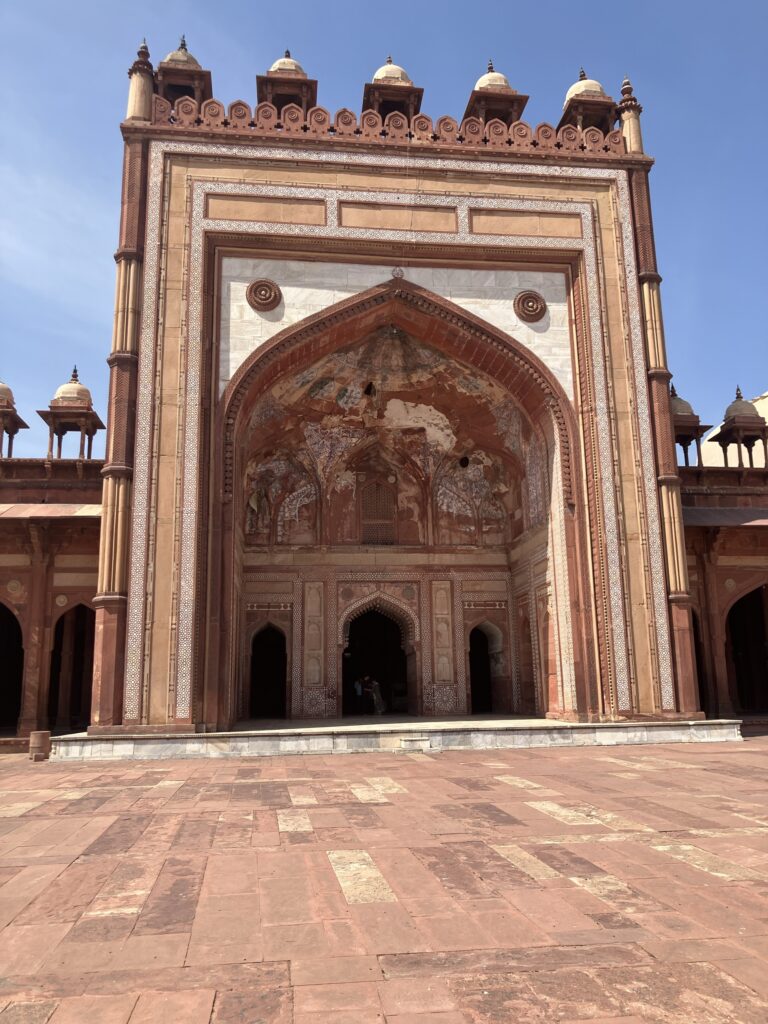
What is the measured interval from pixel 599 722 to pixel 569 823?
293 inches

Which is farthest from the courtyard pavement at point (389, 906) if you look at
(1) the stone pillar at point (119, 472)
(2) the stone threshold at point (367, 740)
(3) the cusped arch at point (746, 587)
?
(3) the cusped arch at point (746, 587)

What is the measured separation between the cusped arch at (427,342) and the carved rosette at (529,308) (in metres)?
0.52

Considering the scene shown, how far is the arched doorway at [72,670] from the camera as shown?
1528 cm

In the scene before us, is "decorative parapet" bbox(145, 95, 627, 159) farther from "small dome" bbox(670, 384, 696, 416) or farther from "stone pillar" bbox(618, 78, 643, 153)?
"small dome" bbox(670, 384, 696, 416)

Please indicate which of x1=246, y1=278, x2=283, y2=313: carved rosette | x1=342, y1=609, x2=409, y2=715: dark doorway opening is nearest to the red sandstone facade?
x1=246, y1=278, x2=283, y2=313: carved rosette

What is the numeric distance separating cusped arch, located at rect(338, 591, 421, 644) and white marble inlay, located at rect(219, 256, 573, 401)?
5.77 metres

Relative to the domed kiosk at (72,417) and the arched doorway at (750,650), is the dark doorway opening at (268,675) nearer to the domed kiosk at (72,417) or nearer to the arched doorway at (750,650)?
the domed kiosk at (72,417)

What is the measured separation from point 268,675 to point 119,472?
794cm

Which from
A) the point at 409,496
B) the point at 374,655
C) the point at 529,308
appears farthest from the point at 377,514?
the point at 529,308

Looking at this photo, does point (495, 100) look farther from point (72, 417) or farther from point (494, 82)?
point (72, 417)

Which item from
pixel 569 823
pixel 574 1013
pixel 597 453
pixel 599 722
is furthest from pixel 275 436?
pixel 574 1013

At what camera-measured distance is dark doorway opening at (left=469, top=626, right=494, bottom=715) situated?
18.5 metres

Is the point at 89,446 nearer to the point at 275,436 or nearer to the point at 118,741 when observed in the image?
the point at 275,436

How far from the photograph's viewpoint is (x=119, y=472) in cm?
1226
